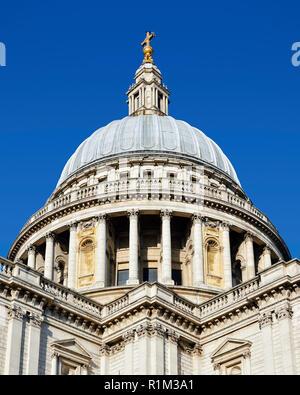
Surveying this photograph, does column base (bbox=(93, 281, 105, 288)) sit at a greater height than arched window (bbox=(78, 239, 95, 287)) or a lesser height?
lesser

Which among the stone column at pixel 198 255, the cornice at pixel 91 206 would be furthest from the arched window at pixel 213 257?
the cornice at pixel 91 206

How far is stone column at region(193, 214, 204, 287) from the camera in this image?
4617 cm

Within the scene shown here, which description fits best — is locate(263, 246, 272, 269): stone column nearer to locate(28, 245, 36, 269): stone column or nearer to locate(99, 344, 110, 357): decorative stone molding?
locate(28, 245, 36, 269): stone column

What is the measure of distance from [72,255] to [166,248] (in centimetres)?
636

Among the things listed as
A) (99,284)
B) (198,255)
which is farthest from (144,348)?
(198,255)

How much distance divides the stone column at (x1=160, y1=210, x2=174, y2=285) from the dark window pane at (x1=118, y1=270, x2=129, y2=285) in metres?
3.13

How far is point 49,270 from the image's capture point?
49.2m

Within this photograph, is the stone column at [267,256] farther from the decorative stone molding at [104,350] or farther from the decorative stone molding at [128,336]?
the decorative stone molding at [128,336]

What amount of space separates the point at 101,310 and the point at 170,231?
13.3 m

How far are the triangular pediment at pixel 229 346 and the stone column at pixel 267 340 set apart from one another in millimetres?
1110

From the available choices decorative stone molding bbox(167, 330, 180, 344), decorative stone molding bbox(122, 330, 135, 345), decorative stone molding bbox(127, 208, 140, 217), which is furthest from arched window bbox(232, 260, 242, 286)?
decorative stone molding bbox(122, 330, 135, 345)

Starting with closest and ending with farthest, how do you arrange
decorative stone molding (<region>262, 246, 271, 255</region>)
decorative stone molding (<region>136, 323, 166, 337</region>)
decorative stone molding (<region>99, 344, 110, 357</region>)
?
1. decorative stone molding (<region>136, 323, 166, 337</region>)
2. decorative stone molding (<region>99, 344, 110, 357</region>)
3. decorative stone molding (<region>262, 246, 271, 255</region>)

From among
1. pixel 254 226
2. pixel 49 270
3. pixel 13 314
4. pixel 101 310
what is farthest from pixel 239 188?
pixel 13 314
